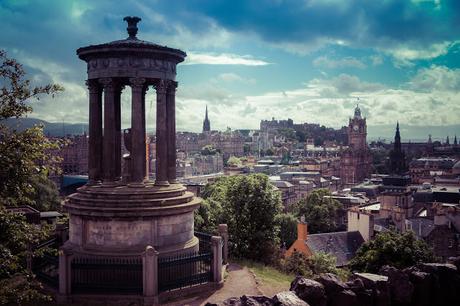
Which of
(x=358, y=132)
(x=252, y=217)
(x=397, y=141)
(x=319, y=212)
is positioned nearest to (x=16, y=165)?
(x=252, y=217)

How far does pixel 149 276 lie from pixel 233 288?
402 centimetres

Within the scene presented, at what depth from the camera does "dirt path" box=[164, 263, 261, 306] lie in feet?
56.3

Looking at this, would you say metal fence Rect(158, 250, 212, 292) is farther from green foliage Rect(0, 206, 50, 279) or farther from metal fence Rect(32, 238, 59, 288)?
green foliage Rect(0, 206, 50, 279)

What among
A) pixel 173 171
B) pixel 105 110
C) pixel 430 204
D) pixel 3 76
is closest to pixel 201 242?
pixel 173 171

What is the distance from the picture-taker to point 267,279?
22.0 meters

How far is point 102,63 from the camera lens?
20.1 m

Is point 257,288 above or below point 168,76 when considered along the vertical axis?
below

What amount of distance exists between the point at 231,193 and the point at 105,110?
1361 cm

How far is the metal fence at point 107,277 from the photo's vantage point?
1695 cm

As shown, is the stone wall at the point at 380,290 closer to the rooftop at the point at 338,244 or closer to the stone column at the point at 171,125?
the stone column at the point at 171,125

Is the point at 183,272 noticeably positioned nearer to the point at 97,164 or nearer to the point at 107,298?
the point at 107,298

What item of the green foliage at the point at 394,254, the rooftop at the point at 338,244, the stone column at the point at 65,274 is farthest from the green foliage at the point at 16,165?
the rooftop at the point at 338,244

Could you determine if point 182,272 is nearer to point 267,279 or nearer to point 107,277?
point 107,277

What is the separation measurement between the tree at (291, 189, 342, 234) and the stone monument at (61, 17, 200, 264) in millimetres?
51032
